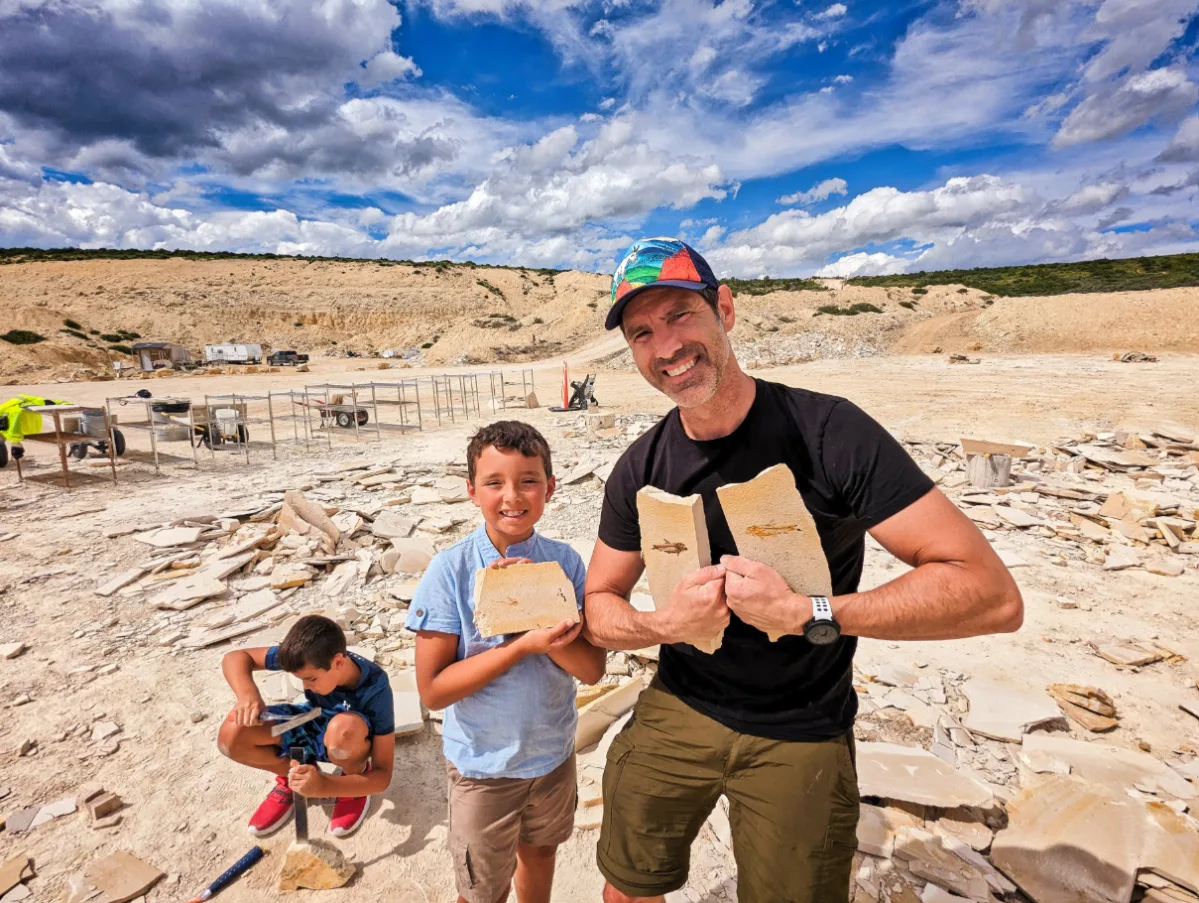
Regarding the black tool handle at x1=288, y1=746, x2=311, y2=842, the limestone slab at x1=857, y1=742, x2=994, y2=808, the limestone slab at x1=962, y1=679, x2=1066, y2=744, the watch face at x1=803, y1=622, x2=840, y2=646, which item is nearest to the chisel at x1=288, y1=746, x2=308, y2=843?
the black tool handle at x1=288, y1=746, x2=311, y2=842

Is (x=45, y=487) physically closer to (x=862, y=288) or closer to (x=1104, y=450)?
(x=1104, y=450)

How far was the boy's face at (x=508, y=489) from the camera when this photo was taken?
2135 mm

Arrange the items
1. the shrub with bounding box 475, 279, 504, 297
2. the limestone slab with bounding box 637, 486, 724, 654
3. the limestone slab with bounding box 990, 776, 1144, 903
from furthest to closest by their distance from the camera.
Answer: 1. the shrub with bounding box 475, 279, 504, 297
2. the limestone slab with bounding box 990, 776, 1144, 903
3. the limestone slab with bounding box 637, 486, 724, 654

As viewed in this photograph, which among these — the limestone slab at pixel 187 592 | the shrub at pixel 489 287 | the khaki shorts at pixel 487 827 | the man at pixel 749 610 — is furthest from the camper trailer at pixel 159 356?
the man at pixel 749 610

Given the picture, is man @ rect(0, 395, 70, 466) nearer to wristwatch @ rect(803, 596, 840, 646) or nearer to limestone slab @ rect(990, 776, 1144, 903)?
wristwatch @ rect(803, 596, 840, 646)

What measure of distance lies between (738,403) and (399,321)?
195 ft

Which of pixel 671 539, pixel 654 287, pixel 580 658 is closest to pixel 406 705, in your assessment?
pixel 580 658

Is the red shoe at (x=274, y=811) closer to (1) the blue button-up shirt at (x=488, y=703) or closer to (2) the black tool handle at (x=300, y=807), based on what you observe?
(2) the black tool handle at (x=300, y=807)

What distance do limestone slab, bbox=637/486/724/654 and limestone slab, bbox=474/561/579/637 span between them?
0.32 m

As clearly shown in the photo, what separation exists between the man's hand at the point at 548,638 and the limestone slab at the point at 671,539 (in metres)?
0.31

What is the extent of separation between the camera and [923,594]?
1531 millimetres

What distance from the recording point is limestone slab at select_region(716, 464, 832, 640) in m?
1.64

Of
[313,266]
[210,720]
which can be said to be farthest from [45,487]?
[313,266]

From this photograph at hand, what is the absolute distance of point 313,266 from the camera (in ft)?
219
